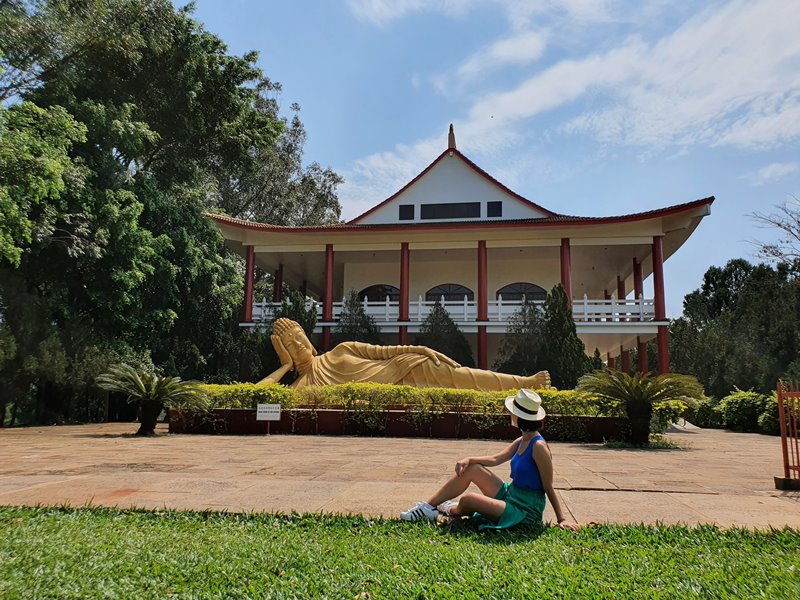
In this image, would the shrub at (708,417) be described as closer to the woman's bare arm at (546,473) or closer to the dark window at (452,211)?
the dark window at (452,211)

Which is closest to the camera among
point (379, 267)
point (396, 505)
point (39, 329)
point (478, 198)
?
point (396, 505)

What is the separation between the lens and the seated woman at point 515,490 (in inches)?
134

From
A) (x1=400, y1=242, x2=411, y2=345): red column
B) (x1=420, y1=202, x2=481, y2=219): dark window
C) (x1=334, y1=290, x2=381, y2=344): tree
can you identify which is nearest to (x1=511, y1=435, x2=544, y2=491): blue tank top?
(x1=334, y1=290, x2=381, y2=344): tree

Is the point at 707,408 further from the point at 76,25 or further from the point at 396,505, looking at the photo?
the point at 76,25

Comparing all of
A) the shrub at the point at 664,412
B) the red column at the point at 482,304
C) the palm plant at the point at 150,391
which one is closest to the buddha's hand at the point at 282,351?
the palm plant at the point at 150,391

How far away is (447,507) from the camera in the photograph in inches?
144

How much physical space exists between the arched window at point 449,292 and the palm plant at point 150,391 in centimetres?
1382

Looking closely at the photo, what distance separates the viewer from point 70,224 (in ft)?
48.9

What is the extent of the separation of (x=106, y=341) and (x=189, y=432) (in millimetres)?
6235

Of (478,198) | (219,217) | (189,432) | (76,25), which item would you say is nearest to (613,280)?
(478,198)

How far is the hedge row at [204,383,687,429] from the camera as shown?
35.7 feet

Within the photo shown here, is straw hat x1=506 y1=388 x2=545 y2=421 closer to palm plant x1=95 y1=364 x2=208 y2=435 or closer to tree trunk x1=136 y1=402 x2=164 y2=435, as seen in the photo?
palm plant x1=95 y1=364 x2=208 y2=435

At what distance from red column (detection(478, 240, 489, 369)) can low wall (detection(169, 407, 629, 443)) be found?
8.23 meters

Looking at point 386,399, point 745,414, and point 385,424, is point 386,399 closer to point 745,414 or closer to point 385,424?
point 385,424
